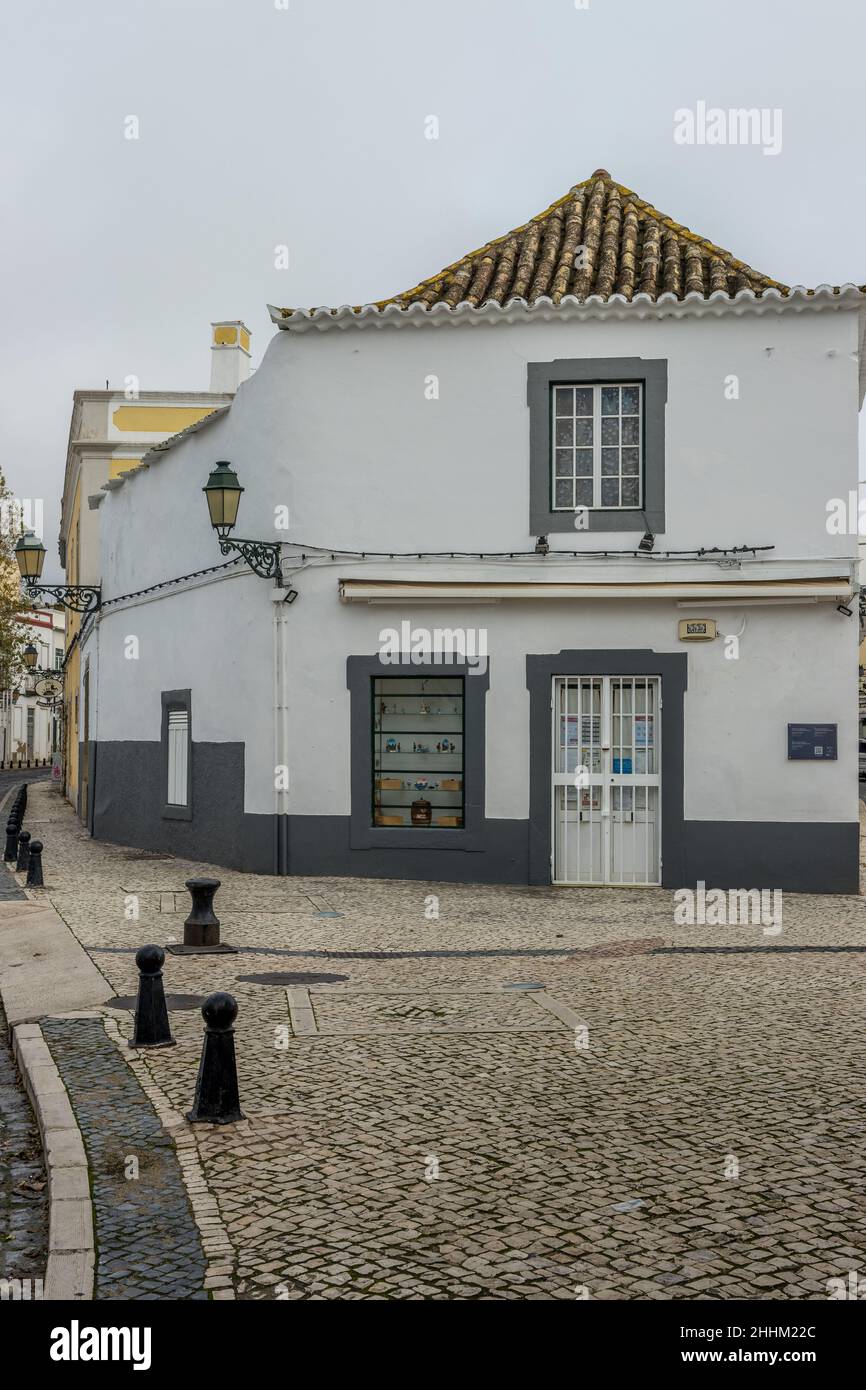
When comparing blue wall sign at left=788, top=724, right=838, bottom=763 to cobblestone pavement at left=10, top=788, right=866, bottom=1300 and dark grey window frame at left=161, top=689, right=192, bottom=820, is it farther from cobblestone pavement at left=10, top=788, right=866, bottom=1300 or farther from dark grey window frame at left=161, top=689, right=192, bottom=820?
dark grey window frame at left=161, top=689, right=192, bottom=820

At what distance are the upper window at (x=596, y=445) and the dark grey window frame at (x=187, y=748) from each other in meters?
5.43

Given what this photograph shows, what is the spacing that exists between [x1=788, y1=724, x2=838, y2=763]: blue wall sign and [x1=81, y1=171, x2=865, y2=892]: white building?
0.03m

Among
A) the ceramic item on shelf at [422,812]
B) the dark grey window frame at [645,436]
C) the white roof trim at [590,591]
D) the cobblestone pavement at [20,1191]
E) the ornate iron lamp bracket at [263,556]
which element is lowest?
the cobblestone pavement at [20,1191]

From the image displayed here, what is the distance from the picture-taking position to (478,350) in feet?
47.8

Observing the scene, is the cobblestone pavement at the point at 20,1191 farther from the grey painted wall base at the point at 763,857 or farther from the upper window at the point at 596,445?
the upper window at the point at 596,445

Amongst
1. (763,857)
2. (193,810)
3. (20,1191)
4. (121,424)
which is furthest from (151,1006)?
(121,424)

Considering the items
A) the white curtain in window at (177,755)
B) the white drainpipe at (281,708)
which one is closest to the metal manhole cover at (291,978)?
the white drainpipe at (281,708)

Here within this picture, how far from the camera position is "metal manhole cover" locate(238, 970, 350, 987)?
9.21 m

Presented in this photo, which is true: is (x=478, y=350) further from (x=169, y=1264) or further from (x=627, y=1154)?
(x=169, y=1264)

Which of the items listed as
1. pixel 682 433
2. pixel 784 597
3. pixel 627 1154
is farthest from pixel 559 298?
pixel 627 1154

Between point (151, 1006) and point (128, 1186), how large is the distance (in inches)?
81.8

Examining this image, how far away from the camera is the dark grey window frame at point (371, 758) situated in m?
14.5

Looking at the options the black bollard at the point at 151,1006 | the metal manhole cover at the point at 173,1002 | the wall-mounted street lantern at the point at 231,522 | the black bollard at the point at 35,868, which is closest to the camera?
the black bollard at the point at 151,1006

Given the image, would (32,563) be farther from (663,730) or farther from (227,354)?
(227,354)
